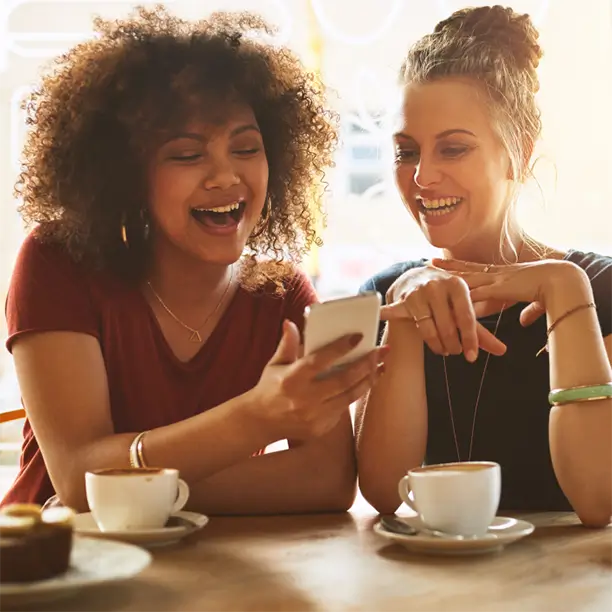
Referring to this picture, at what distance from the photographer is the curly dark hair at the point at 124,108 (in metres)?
1.55

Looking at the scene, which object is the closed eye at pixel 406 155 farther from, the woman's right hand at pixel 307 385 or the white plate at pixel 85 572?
the white plate at pixel 85 572

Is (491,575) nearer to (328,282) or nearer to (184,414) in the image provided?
(184,414)

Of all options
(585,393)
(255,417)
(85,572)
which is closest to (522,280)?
(585,393)

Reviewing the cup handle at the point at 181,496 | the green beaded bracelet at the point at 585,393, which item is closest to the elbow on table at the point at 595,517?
the green beaded bracelet at the point at 585,393

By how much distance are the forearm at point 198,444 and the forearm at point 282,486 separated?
4 cm

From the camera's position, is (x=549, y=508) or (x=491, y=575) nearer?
(x=491, y=575)

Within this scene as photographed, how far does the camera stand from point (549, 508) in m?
1.44

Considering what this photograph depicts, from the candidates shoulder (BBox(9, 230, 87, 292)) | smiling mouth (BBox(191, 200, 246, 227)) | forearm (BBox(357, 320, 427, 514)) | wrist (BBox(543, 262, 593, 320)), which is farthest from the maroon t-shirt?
wrist (BBox(543, 262, 593, 320))

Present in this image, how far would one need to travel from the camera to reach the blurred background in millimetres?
3295

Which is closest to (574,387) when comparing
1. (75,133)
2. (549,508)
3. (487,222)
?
(549,508)

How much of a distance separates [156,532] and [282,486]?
317 millimetres

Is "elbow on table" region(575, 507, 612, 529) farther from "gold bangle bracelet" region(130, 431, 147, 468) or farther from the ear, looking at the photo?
the ear

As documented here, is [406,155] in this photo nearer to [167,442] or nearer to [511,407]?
[511,407]

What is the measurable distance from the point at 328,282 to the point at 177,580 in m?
2.54
